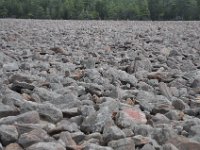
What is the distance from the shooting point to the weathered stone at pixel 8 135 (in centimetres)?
382

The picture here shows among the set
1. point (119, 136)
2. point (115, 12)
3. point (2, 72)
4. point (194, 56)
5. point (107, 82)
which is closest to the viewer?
point (119, 136)

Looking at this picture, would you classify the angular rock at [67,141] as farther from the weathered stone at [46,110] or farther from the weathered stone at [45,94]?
the weathered stone at [45,94]

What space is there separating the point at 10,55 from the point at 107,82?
10.6ft

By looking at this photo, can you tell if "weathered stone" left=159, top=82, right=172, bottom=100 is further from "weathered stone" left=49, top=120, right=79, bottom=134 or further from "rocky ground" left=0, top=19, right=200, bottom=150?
"weathered stone" left=49, top=120, right=79, bottom=134

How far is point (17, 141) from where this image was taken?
3834 mm

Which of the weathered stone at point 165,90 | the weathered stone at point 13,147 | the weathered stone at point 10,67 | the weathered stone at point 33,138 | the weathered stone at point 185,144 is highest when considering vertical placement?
the weathered stone at point 33,138

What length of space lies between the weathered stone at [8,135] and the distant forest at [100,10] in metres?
58.5

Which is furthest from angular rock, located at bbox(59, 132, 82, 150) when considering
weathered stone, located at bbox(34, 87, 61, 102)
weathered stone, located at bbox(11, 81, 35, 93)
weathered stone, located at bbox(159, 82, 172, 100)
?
weathered stone, located at bbox(159, 82, 172, 100)

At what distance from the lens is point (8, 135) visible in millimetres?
3838

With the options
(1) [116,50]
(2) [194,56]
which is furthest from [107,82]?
(1) [116,50]

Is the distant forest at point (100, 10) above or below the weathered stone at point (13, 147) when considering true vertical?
below

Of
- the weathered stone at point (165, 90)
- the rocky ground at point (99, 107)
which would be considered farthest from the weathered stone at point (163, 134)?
the weathered stone at point (165, 90)

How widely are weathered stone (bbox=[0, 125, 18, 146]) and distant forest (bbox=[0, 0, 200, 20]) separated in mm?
58535

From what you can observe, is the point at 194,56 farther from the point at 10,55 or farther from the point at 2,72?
the point at 2,72
